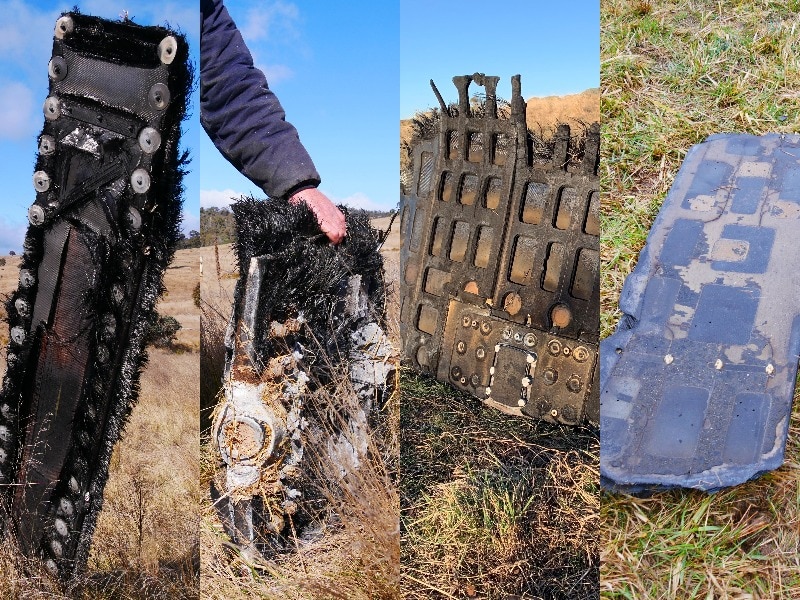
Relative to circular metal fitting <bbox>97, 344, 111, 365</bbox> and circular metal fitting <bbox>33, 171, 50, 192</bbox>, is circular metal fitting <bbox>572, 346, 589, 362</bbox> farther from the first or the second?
circular metal fitting <bbox>33, 171, 50, 192</bbox>

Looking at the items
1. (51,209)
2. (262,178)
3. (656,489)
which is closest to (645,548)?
(656,489)

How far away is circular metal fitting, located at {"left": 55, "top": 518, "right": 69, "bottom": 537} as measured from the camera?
8.54 ft

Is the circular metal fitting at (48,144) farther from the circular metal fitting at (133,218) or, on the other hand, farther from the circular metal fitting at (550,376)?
the circular metal fitting at (550,376)

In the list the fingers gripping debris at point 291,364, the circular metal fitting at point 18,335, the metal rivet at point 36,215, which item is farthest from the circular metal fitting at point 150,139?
the circular metal fitting at point 18,335

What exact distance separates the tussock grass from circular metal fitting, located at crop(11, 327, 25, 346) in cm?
141

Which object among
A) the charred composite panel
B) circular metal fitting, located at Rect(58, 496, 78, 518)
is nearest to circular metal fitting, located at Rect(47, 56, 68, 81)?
the charred composite panel

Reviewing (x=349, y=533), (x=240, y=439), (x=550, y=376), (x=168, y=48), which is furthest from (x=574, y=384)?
(x=168, y=48)

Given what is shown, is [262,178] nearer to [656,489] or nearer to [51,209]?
[51,209]

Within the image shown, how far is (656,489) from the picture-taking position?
2.39 m

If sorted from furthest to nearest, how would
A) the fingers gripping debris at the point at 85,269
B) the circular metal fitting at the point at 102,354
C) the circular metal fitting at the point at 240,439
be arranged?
the circular metal fitting at the point at 102,354 → the fingers gripping debris at the point at 85,269 → the circular metal fitting at the point at 240,439

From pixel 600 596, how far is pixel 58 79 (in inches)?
97.3

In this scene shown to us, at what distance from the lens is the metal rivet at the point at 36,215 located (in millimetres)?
2525

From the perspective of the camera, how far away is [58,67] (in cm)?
248

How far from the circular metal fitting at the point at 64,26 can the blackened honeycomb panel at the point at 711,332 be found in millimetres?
2184
